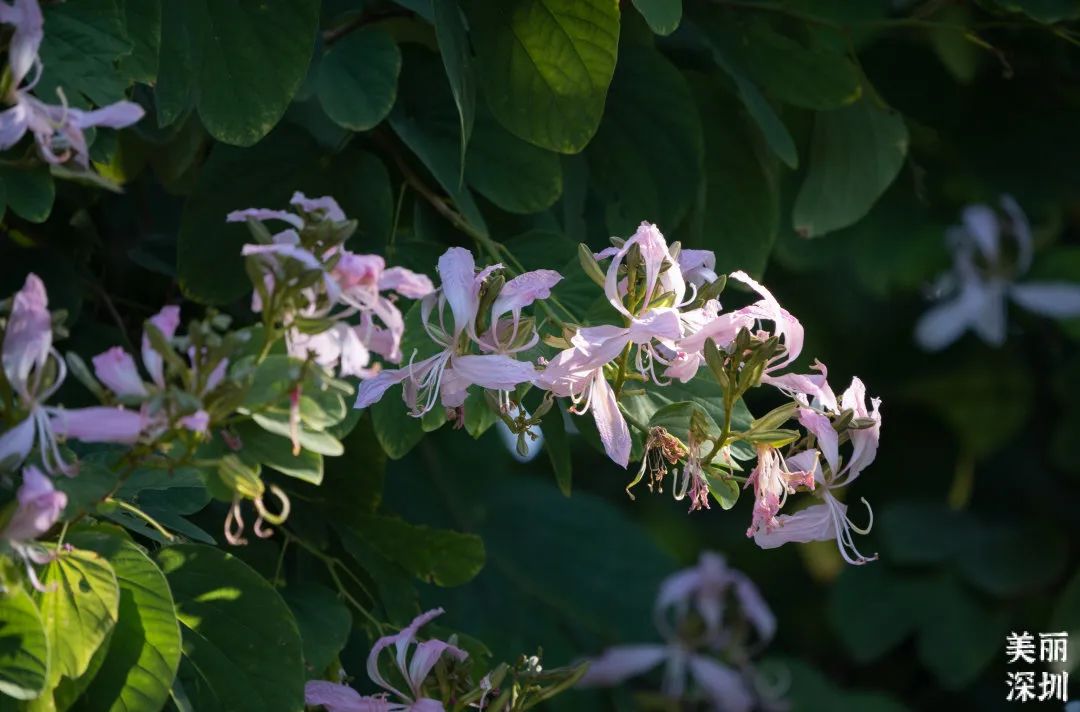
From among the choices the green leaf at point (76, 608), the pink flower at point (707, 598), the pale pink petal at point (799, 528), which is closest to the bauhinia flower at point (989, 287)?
the pink flower at point (707, 598)

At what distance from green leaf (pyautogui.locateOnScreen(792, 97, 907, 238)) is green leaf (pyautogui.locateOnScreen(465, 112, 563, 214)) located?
292 millimetres

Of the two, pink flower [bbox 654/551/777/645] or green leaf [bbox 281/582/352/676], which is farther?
pink flower [bbox 654/551/777/645]

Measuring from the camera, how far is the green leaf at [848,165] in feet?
4.19

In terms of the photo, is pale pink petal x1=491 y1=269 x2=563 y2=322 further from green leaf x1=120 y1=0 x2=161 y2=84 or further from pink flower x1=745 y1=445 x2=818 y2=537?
green leaf x1=120 y1=0 x2=161 y2=84

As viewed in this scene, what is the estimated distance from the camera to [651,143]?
3.88 feet

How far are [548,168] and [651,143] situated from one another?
0.14m

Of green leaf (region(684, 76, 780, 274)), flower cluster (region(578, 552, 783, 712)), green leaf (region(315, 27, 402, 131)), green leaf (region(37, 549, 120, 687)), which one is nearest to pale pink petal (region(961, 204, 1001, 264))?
flower cluster (region(578, 552, 783, 712))

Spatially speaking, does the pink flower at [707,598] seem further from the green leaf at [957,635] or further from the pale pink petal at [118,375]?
the pale pink petal at [118,375]

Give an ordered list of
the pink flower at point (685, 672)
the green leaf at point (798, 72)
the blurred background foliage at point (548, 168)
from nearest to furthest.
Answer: the blurred background foliage at point (548, 168) → the green leaf at point (798, 72) → the pink flower at point (685, 672)

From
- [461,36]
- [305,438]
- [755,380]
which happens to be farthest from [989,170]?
[305,438]

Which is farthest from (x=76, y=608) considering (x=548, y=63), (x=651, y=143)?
(x=651, y=143)

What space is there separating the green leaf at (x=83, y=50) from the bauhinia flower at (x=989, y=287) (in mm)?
1528

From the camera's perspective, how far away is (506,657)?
1352 mm

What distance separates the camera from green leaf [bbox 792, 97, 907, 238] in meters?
1.28
